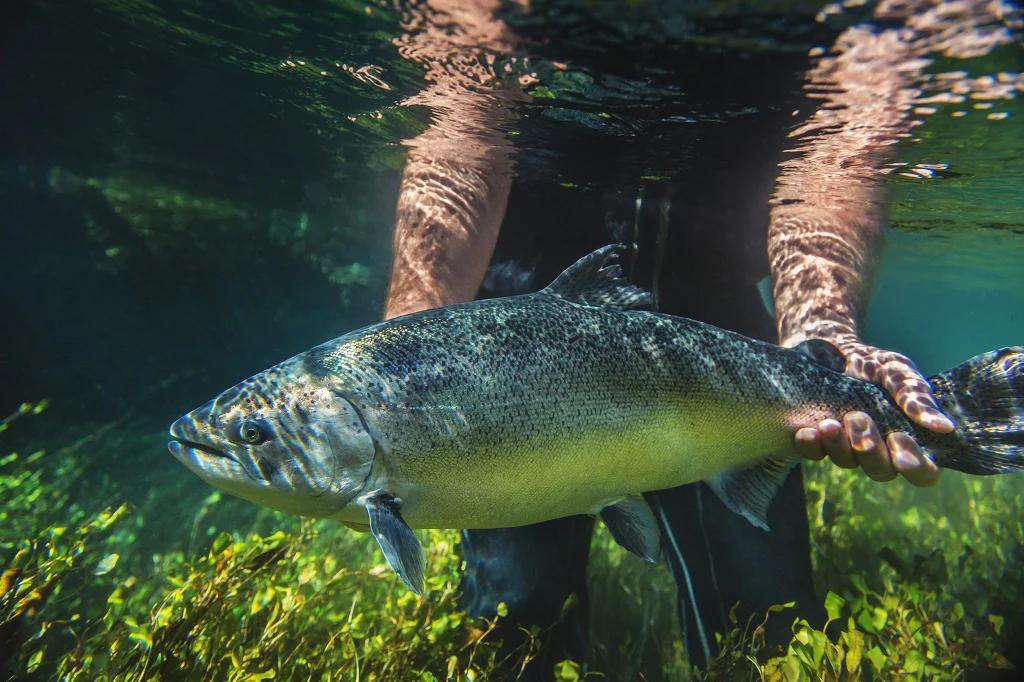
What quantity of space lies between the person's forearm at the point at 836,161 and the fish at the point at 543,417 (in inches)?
40.9

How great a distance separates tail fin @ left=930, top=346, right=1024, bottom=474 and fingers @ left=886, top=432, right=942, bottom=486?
16 cm

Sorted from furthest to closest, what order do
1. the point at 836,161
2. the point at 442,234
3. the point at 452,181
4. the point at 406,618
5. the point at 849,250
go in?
the point at 836,161
the point at 452,181
the point at 849,250
the point at 442,234
the point at 406,618

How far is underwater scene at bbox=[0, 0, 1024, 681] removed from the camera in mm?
2215

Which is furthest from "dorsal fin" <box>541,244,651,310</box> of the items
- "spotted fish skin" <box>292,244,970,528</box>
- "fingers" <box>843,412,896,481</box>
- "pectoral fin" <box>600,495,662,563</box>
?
"fingers" <box>843,412,896,481</box>

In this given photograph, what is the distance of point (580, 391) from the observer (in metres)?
2.30

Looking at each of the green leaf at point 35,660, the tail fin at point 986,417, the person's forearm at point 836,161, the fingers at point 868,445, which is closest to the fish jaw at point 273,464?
the green leaf at point 35,660

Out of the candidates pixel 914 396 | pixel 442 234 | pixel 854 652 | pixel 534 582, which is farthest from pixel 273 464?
pixel 854 652

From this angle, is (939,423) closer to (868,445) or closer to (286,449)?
(868,445)

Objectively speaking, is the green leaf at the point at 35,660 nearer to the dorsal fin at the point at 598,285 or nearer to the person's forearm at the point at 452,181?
the person's forearm at the point at 452,181

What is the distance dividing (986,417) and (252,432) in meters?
3.40

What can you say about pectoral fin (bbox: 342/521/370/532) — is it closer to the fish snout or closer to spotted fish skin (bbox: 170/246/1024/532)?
spotted fish skin (bbox: 170/246/1024/532)

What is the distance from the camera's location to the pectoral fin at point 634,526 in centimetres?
249

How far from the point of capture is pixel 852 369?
314 centimetres

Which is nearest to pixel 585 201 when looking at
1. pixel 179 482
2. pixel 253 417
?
pixel 253 417
